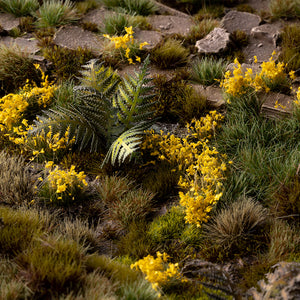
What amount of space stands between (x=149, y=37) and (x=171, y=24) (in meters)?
0.78

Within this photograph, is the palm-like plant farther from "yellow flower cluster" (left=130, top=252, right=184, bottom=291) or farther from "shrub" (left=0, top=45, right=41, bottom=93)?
"yellow flower cluster" (left=130, top=252, right=184, bottom=291)

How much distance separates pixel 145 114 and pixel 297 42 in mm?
3215

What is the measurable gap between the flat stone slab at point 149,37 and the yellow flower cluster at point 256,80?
1.89 metres

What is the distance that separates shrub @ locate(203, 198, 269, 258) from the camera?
14.8 feet

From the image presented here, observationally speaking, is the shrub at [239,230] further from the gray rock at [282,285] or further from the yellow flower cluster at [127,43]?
the yellow flower cluster at [127,43]

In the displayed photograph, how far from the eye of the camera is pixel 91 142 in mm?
5641

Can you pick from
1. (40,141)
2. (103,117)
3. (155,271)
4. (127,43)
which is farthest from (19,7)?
(155,271)

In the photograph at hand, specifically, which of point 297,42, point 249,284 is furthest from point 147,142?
point 297,42

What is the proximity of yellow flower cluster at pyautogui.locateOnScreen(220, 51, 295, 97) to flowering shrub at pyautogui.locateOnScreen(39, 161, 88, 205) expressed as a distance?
8.39 ft

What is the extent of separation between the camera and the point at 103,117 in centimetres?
560

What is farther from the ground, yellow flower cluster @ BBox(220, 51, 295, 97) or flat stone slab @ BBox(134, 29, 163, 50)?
yellow flower cluster @ BBox(220, 51, 295, 97)

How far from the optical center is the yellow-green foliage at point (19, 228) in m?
4.21

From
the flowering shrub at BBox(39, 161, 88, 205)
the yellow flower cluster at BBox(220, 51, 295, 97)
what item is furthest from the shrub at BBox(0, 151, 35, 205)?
the yellow flower cluster at BBox(220, 51, 295, 97)

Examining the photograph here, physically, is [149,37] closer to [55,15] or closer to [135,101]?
[55,15]
